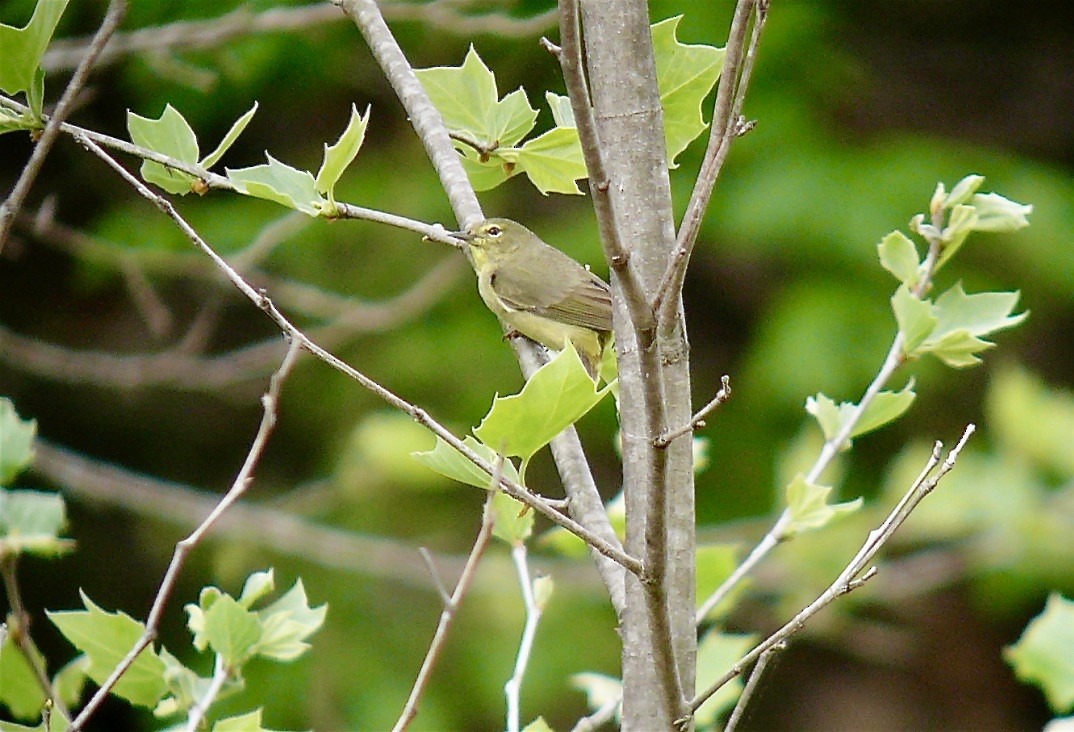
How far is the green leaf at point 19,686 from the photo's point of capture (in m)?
1.64

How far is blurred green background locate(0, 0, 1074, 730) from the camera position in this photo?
4.93m

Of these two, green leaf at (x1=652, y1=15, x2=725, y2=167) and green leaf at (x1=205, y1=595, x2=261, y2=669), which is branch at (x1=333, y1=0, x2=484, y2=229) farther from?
green leaf at (x1=205, y1=595, x2=261, y2=669)

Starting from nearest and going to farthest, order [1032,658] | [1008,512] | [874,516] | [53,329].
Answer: [1032,658]
[1008,512]
[874,516]
[53,329]

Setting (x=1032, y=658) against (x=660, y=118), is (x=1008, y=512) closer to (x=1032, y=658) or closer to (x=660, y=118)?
(x=1032, y=658)

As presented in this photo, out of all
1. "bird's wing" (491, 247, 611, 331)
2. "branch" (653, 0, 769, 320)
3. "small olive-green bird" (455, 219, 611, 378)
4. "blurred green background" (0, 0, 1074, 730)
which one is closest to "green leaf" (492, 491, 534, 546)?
"branch" (653, 0, 769, 320)

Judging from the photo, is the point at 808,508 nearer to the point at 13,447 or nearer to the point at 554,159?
the point at 554,159

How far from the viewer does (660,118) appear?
1.45 meters

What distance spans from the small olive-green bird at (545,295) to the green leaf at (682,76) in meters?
1.64

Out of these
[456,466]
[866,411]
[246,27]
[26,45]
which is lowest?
[866,411]

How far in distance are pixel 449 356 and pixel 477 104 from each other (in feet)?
13.3

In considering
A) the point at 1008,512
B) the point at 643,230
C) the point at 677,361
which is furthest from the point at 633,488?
the point at 1008,512

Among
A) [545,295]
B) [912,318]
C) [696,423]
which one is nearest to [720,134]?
[696,423]

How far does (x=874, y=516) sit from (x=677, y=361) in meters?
4.15

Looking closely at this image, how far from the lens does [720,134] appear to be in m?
1.18
